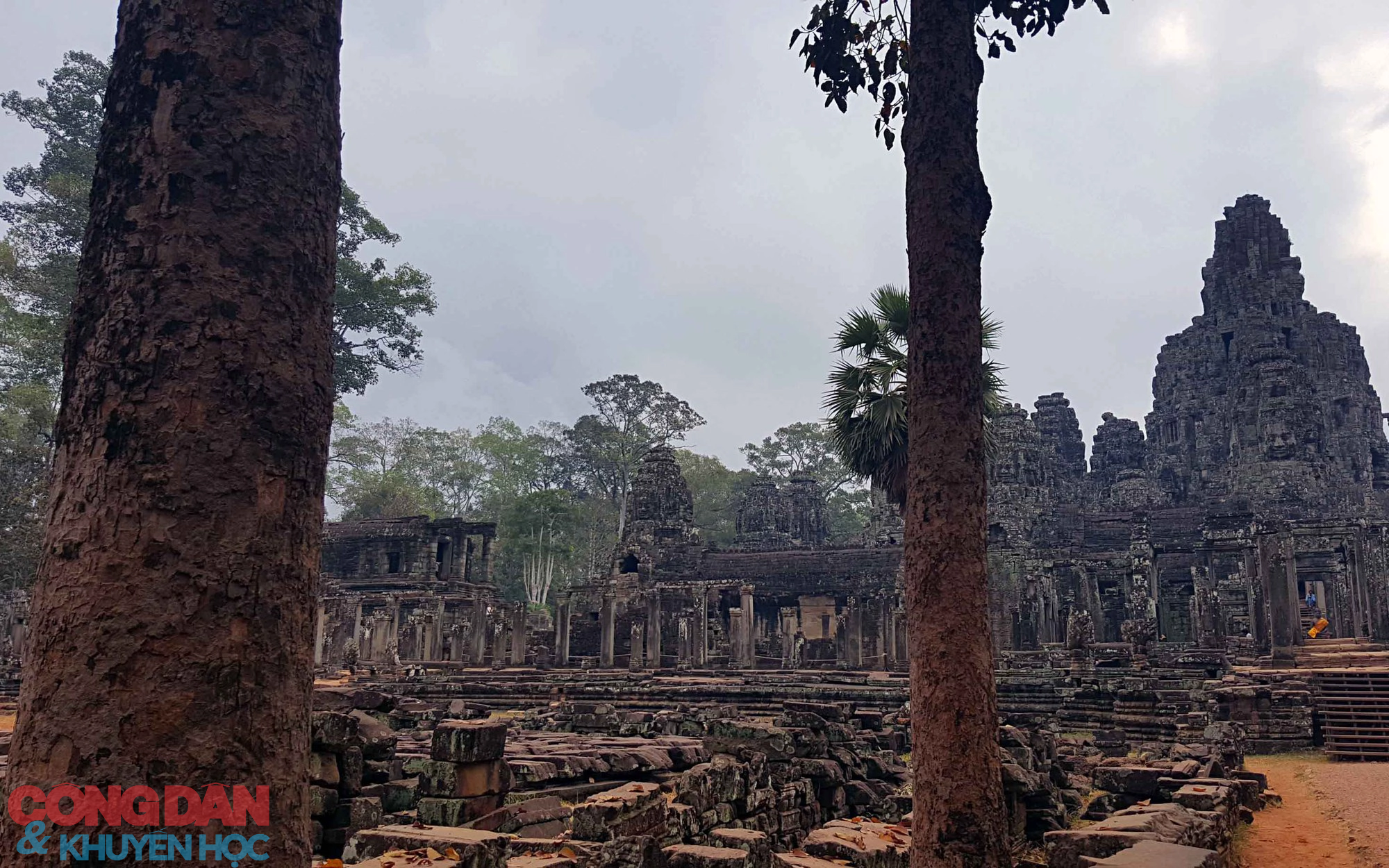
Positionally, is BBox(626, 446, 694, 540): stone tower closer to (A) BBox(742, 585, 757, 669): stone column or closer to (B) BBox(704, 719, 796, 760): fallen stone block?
(A) BBox(742, 585, 757, 669): stone column

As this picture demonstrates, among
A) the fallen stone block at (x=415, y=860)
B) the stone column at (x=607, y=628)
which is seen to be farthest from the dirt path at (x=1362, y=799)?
the stone column at (x=607, y=628)

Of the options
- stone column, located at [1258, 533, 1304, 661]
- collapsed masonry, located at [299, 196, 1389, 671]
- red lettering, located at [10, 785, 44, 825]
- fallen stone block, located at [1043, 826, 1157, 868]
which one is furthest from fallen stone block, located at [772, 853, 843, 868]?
stone column, located at [1258, 533, 1304, 661]

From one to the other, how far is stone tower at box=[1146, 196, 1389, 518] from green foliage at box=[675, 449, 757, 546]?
24.2m

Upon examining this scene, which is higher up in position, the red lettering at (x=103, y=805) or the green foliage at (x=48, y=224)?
the green foliage at (x=48, y=224)

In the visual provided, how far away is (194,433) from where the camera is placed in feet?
6.31

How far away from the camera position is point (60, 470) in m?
1.95

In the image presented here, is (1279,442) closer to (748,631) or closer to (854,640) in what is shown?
(854,640)

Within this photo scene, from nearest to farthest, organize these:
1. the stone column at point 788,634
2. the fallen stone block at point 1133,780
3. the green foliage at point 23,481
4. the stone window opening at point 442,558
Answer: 1. the fallen stone block at point 1133,780
2. the green foliage at point 23,481
3. the stone column at point 788,634
4. the stone window opening at point 442,558

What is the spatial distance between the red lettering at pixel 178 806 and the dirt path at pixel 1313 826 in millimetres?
7808

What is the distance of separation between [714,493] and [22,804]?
62189 millimetres

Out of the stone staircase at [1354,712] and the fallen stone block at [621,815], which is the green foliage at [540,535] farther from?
the fallen stone block at [621,815]

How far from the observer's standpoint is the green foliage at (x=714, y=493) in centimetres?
6238

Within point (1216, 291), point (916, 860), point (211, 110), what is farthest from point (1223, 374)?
point (211, 110)

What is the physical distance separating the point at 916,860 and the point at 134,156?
15.1 feet
